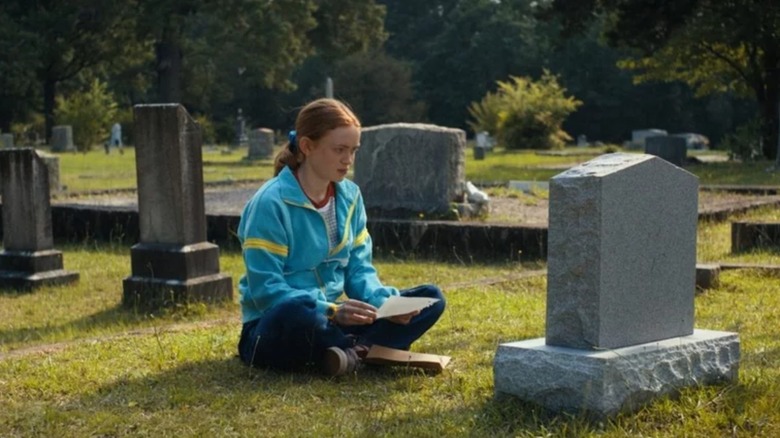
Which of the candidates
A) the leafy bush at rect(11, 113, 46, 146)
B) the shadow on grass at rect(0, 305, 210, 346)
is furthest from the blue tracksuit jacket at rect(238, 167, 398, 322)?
the leafy bush at rect(11, 113, 46, 146)

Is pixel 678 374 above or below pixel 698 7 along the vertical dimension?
below

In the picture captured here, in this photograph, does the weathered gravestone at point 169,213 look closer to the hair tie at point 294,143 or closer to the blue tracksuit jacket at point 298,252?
the blue tracksuit jacket at point 298,252

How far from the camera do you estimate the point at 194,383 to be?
16.5 ft

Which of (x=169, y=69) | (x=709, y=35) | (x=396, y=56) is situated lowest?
(x=169, y=69)

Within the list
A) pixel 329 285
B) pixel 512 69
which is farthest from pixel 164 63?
pixel 329 285

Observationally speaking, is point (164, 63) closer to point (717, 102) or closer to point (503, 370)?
point (717, 102)

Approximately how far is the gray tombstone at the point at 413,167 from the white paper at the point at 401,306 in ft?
23.2

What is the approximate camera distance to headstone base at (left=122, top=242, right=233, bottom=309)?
8.05 metres

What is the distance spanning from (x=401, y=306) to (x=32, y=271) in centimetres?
544

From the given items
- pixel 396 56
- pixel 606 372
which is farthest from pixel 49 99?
pixel 606 372

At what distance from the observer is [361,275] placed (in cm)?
548

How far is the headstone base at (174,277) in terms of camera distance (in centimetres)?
805

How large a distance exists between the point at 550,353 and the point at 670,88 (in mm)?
48998

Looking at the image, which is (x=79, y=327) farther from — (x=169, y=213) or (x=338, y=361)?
(x=338, y=361)
